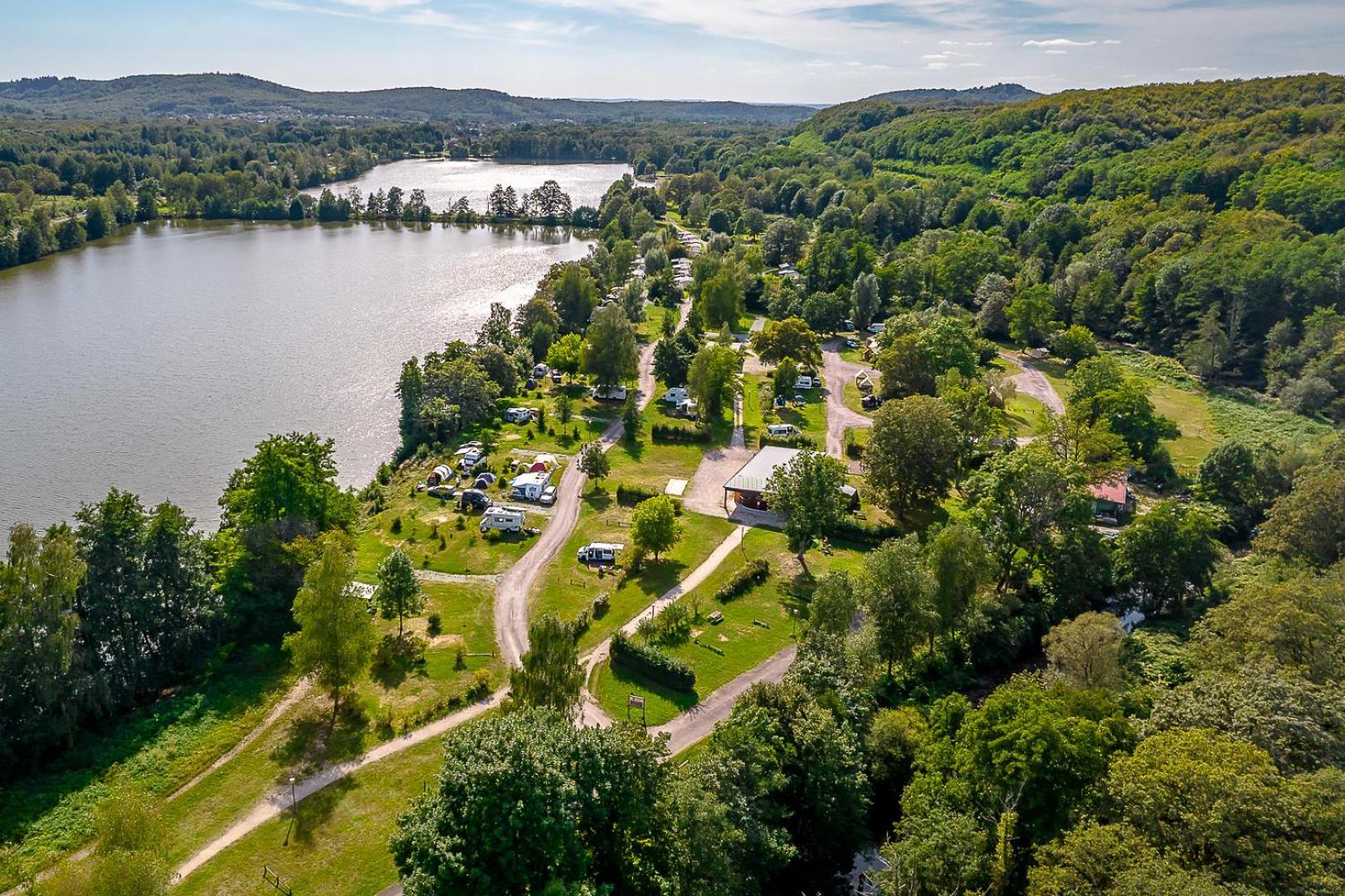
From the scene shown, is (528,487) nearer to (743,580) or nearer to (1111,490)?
(743,580)

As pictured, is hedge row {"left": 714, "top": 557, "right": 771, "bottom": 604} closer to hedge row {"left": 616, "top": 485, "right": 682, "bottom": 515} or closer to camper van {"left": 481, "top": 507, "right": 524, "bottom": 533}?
hedge row {"left": 616, "top": 485, "right": 682, "bottom": 515}

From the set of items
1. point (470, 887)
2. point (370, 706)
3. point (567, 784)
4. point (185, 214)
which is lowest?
point (370, 706)

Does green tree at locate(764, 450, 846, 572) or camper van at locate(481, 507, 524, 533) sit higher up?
green tree at locate(764, 450, 846, 572)

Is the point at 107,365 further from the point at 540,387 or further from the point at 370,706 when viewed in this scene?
the point at 370,706

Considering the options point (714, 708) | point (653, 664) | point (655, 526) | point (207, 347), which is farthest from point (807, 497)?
point (207, 347)

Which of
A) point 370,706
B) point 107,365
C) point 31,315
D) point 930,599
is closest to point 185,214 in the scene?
point 31,315

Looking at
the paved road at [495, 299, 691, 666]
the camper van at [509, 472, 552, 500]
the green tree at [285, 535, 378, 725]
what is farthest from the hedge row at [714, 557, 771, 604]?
the green tree at [285, 535, 378, 725]
